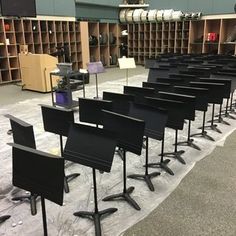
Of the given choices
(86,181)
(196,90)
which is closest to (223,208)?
(86,181)

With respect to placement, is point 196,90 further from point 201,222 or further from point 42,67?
point 42,67

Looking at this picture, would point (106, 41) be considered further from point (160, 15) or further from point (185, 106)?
point (185, 106)

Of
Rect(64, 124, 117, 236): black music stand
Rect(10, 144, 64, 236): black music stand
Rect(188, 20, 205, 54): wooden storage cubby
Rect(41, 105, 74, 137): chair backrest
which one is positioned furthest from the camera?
Rect(188, 20, 205, 54): wooden storage cubby

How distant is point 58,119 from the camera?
2879mm

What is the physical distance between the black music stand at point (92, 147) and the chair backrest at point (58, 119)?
49 cm

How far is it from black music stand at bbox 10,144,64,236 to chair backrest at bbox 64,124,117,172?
477 mm

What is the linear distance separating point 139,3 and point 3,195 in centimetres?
1236

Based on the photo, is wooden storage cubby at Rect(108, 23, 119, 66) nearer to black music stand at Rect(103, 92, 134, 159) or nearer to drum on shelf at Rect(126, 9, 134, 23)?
drum on shelf at Rect(126, 9, 134, 23)

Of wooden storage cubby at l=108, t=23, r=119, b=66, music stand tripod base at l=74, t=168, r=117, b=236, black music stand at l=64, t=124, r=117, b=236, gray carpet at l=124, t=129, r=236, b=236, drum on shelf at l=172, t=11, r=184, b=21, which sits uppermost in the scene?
drum on shelf at l=172, t=11, r=184, b=21

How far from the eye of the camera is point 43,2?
991cm

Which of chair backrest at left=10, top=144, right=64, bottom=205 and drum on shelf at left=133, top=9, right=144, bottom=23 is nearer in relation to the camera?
chair backrest at left=10, top=144, right=64, bottom=205

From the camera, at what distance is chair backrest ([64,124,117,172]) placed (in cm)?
218

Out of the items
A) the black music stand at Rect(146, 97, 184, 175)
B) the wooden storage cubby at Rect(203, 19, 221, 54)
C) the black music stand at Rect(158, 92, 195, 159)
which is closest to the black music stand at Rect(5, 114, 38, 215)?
the black music stand at Rect(146, 97, 184, 175)

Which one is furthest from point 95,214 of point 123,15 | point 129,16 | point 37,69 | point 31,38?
point 123,15
